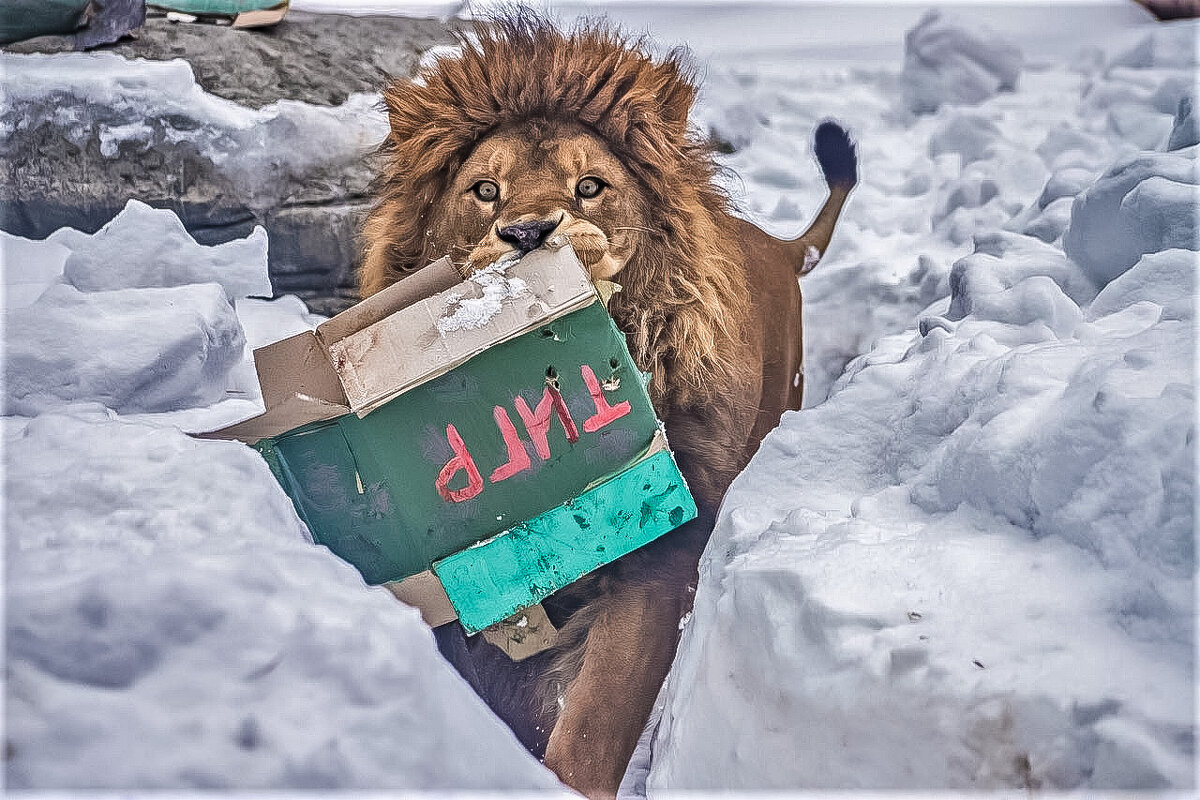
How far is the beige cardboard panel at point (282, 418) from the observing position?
0.70m

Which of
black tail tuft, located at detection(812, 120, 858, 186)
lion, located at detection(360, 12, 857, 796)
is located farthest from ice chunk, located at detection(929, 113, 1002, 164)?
lion, located at detection(360, 12, 857, 796)

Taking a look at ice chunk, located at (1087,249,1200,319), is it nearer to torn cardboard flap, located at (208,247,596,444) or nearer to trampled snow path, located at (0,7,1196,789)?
trampled snow path, located at (0,7,1196,789)

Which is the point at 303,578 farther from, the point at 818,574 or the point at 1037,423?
the point at 1037,423

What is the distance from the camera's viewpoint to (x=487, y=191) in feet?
3.16

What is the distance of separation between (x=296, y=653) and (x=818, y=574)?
0.34m

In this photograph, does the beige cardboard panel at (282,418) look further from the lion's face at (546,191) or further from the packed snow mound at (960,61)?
the packed snow mound at (960,61)

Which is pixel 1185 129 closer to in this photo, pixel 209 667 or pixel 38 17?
pixel 209 667

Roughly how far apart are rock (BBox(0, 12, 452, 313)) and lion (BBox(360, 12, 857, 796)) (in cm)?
21

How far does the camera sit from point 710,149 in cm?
113

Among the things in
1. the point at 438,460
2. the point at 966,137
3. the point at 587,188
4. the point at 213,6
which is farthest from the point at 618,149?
the point at 966,137

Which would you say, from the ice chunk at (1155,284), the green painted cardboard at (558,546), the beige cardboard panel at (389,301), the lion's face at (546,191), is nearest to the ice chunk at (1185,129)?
the ice chunk at (1155,284)

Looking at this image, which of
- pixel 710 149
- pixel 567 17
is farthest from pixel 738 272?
pixel 567 17

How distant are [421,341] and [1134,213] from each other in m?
0.79

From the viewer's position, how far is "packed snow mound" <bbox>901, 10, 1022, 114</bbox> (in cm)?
214
